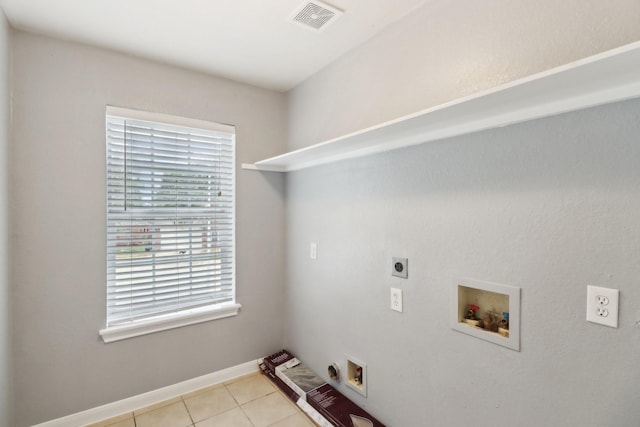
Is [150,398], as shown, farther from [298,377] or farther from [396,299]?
[396,299]

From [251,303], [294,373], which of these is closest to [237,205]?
[251,303]

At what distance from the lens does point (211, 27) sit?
182cm

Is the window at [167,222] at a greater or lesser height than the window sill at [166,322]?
greater

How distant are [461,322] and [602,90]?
105 cm

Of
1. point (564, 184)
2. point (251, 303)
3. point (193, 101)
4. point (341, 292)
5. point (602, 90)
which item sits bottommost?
point (251, 303)

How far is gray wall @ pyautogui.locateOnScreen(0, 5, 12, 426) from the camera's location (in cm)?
164

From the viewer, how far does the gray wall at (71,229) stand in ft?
6.02

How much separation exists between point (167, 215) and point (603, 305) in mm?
2441

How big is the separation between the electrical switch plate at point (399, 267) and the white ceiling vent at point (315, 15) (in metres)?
1.39

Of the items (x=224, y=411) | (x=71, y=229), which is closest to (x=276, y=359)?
(x=224, y=411)

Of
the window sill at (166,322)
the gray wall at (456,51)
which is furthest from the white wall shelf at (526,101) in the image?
the window sill at (166,322)

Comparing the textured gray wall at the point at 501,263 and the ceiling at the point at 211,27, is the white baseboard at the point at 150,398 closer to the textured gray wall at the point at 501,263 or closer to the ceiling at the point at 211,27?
the textured gray wall at the point at 501,263

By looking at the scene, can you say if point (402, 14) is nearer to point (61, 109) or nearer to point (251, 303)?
point (61, 109)

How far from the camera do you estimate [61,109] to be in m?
1.92
